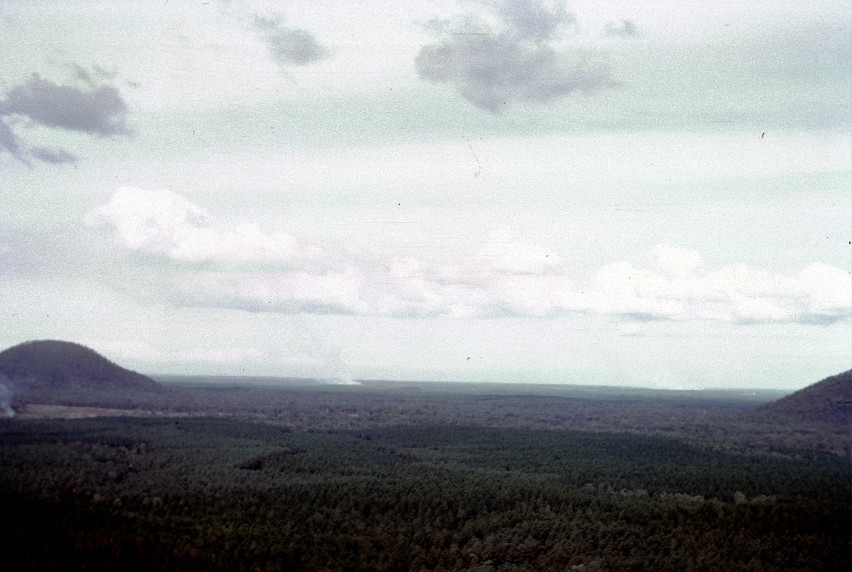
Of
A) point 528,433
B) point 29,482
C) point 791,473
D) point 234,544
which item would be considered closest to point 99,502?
point 29,482

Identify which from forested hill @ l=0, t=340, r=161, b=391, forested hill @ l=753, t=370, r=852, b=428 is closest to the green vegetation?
forested hill @ l=753, t=370, r=852, b=428

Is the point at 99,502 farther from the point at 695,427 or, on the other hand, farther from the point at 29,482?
the point at 695,427

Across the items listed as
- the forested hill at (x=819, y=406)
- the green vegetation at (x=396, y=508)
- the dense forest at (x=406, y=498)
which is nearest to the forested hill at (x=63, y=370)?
the dense forest at (x=406, y=498)

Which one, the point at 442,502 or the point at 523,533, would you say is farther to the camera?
the point at 442,502

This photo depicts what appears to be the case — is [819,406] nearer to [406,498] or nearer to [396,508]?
[406,498]

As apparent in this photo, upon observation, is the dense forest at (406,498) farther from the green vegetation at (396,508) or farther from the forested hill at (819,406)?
the forested hill at (819,406)

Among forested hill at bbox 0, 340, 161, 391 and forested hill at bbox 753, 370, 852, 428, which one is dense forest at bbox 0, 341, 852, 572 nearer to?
forested hill at bbox 753, 370, 852, 428
